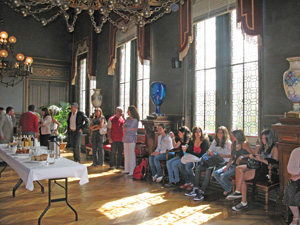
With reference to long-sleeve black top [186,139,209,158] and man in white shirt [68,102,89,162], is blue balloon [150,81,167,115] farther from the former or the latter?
man in white shirt [68,102,89,162]

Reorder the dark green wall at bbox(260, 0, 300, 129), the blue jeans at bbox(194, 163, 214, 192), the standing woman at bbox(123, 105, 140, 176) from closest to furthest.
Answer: the dark green wall at bbox(260, 0, 300, 129)
the blue jeans at bbox(194, 163, 214, 192)
the standing woman at bbox(123, 105, 140, 176)

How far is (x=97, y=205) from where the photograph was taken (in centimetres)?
416

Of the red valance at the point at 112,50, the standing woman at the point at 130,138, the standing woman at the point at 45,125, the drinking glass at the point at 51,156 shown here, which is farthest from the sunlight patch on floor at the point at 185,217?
the red valance at the point at 112,50

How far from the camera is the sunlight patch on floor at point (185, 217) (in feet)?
11.5

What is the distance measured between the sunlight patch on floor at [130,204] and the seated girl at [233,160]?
1.02 meters

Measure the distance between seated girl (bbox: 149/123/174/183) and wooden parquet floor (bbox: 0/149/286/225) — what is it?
332 millimetres

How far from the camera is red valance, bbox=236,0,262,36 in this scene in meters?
4.79

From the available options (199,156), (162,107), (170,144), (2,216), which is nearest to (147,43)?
(162,107)

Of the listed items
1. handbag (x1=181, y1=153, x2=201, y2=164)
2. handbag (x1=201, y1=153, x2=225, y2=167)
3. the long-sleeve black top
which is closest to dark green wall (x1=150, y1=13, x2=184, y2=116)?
the long-sleeve black top

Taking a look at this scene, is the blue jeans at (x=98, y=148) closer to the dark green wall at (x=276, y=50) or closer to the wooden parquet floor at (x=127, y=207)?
the wooden parquet floor at (x=127, y=207)

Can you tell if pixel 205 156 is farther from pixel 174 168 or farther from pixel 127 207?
pixel 127 207

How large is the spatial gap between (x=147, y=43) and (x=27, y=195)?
4635 millimetres

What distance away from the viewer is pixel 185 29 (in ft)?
20.1

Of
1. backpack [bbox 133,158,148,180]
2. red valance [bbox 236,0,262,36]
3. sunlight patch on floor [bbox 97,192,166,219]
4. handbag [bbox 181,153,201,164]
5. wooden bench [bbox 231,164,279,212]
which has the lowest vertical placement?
sunlight patch on floor [bbox 97,192,166,219]
